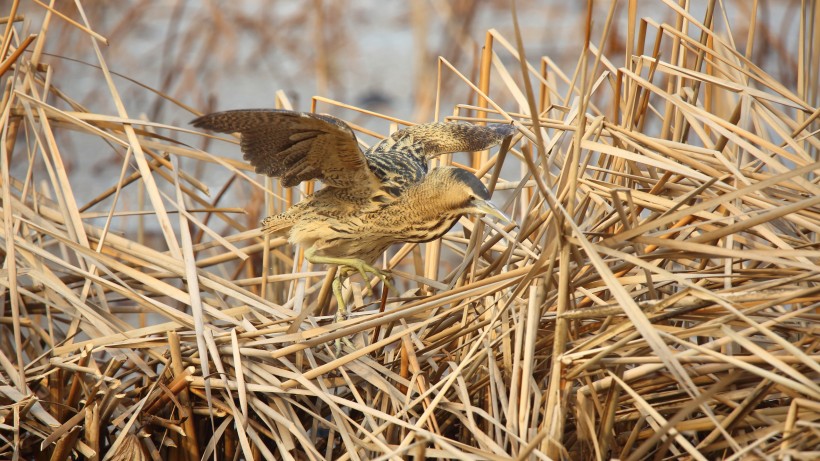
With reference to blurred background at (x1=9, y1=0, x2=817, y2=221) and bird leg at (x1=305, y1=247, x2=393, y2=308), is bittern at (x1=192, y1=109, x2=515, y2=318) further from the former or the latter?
blurred background at (x1=9, y1=0, x2=817, y2=221)

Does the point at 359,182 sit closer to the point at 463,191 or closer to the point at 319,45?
the point at 463,191

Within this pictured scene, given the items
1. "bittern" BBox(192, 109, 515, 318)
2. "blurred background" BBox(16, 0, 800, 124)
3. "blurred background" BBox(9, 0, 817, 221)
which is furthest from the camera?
"blurred background" BBox(16, 0, 800, 124)

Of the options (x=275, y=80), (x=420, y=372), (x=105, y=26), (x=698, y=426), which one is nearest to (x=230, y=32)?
(x=275, y=80)

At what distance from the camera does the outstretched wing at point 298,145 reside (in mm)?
1850

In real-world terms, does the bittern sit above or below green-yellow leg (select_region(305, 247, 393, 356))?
above

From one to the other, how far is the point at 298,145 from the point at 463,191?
364 millimetres

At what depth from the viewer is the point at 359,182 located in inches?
86.4

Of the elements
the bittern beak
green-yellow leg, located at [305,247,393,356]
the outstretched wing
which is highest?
the outstretched wing

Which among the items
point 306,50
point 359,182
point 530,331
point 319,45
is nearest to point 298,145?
point 359,182

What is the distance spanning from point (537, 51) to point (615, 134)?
325 centimetres

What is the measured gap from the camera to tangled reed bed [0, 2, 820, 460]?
152cm

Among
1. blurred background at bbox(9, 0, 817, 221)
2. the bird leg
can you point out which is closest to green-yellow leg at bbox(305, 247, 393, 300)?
the bird leg

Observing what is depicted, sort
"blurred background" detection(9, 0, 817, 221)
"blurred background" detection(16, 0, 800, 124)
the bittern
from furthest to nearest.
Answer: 1. "blurred background" detection(16, 0, 800, 124)
2. "blurred background" detection(9, 0, 817, 221)
3. the bittern

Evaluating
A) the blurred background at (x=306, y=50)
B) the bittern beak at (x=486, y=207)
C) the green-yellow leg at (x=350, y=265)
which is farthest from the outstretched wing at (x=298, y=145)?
the blurred background at (x=306, y=50)
